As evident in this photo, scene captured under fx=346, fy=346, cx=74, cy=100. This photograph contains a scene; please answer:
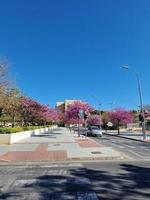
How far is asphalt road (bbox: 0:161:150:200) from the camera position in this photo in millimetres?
8467

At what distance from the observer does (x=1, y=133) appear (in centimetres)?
2952

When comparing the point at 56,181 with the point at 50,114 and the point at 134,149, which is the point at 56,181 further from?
the point at 50,114

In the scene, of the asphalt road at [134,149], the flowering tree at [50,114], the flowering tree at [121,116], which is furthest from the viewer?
the flowering tree at [50,114]

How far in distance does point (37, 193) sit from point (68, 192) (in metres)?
0.79

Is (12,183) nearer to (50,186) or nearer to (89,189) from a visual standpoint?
(50,186)

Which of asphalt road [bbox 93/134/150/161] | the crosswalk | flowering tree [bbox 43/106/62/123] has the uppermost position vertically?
flowering tree [bbox 43/106/62/123]

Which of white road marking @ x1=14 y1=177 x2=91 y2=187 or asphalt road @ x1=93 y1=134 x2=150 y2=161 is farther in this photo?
asphalt road @ x1=93 y1=134 x2=150 y2=161

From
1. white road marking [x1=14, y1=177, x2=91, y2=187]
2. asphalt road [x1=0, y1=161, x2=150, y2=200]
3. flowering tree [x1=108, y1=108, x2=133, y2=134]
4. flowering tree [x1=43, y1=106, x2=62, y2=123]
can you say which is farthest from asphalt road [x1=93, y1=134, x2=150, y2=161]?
flowering tree [x1=43, y1=106, x2=62, y2=123]

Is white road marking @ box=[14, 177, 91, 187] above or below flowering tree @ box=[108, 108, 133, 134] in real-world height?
below

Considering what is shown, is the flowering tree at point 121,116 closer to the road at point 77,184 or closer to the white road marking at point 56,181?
the road at point 77,184

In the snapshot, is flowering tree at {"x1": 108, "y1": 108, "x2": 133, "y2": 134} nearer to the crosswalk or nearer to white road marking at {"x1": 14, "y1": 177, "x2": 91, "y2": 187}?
the crosswalk

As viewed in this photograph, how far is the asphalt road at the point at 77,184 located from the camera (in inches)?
333

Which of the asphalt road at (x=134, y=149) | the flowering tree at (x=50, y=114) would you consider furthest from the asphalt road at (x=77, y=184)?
the flowering tree at (x=50, y=114)

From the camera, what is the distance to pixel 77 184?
32.8ft
